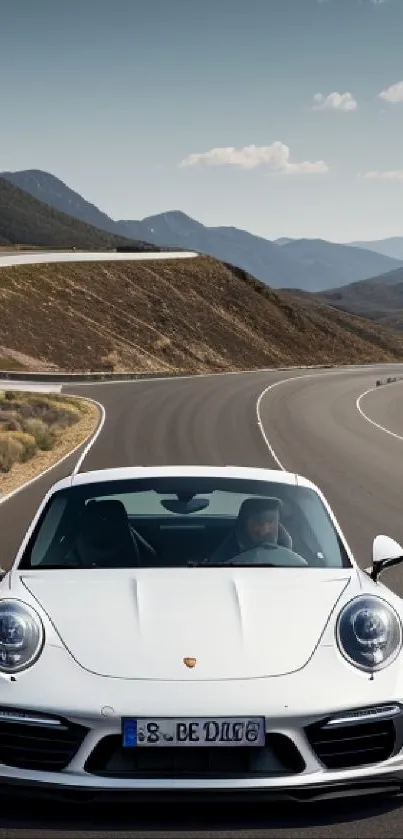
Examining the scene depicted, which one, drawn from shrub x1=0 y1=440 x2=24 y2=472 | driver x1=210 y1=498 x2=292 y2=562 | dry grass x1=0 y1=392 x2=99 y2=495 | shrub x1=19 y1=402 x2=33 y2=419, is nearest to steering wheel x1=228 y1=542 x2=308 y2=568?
driver x1=210 y1=498 x2=292 y2=562

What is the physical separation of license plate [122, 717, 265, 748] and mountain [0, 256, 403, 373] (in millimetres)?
73710

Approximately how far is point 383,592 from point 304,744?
1191 millimetres

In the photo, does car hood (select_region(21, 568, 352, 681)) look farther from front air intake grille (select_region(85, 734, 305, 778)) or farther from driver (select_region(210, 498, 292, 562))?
driver (select_region(210, 498, 292, 562))

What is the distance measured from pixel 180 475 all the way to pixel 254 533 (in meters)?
0.62

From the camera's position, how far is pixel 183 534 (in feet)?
21.7

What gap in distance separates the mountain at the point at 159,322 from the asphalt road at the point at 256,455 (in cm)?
1680

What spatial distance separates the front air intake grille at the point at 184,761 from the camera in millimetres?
4277

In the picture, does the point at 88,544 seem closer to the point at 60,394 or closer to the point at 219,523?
the point at 219,523

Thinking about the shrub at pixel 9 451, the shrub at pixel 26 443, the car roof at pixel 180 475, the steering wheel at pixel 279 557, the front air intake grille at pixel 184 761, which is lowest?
the shrub at pixel 26 443

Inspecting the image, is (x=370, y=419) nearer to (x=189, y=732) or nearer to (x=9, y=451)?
(x=9, y=451)

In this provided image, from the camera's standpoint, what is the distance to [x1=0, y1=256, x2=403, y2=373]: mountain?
85.9 m

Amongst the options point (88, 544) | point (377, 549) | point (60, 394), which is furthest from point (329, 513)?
point (60, 394)

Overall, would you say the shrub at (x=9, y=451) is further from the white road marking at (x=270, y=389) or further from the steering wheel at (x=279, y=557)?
the steering wheel at (x=279, y=557)

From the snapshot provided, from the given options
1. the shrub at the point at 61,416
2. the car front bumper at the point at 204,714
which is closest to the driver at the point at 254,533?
the car front bumper at the point at 204,714
